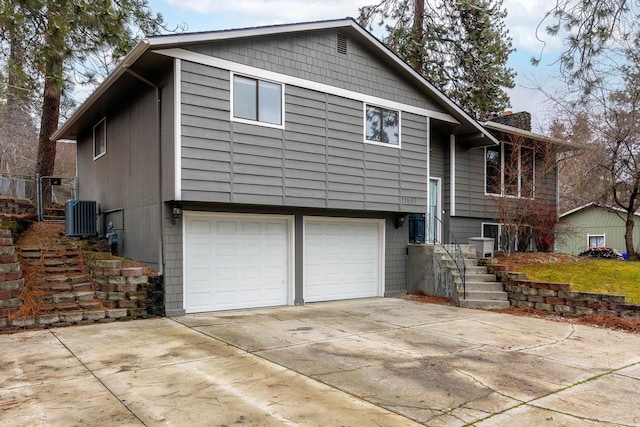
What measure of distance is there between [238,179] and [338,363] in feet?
14.3

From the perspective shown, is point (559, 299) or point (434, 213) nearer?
point (559, 299)

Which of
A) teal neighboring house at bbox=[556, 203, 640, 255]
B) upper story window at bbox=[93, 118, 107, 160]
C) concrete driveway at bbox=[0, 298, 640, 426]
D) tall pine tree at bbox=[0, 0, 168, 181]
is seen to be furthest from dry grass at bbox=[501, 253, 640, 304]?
teal neighboring house at bbox=[556, 203, 640, 255]

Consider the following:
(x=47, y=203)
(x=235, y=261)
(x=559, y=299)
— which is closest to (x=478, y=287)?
(x=559, y=299)

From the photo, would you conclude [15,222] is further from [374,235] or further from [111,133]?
[374,235]

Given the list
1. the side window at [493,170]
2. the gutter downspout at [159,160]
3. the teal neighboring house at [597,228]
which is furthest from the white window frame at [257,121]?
the teal neighboring house at [597,228]

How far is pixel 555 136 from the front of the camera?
1458 cm

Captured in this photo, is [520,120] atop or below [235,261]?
atop

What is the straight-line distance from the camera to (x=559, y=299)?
9.06m

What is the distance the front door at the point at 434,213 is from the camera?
1296 cm

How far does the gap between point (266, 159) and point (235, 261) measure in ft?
7.13

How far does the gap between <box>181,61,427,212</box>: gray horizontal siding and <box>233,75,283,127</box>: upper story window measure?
7.6 inches

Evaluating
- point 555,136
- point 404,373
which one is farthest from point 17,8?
point 555,136

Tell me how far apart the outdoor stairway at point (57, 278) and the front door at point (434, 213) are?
28.7 feet

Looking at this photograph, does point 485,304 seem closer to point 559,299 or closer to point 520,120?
point 559,299
